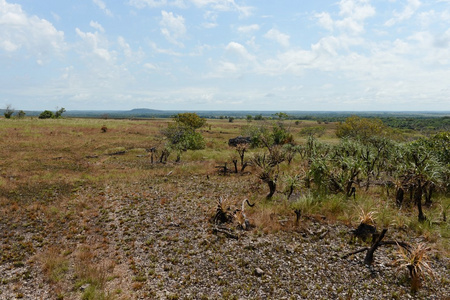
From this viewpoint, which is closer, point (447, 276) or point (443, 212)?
point (447, 276)

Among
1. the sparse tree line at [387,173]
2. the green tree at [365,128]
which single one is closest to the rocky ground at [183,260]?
the sparse tree line at [387,173]

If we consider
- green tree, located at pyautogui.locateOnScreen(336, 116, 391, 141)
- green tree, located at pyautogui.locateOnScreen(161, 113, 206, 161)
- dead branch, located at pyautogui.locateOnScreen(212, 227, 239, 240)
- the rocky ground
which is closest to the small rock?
the rocky ground

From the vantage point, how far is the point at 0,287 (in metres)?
8.90

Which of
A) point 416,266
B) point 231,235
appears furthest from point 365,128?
point 231,235

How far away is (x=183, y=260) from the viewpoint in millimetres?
10312

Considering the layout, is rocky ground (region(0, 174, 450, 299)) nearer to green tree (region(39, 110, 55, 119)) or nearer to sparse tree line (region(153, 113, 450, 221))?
sparse tree line (region(153, 113, 450, 221))

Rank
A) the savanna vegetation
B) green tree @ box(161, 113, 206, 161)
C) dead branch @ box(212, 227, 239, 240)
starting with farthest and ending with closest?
green tree @ box(161, 113, 206, 161), dead branch @ box(212, 227, 239, 240), the savanna vegetation

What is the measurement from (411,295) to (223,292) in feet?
19.4

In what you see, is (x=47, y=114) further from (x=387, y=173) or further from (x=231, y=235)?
(x=387, y=173)

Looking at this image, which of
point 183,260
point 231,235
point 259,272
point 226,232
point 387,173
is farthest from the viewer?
point 387,173

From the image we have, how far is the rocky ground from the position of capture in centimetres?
835

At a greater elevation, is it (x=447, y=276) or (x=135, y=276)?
(x=447, y=276)

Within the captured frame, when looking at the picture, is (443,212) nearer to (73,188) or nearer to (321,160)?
(321,160)

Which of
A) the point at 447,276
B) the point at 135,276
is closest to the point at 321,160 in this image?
the point at 447,276
